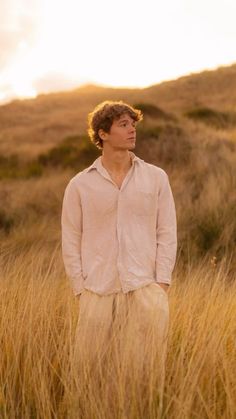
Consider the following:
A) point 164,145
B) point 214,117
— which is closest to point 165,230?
point 164,145

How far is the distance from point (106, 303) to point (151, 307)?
0.25m

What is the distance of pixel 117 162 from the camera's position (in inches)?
165

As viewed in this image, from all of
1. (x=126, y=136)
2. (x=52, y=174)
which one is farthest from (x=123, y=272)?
(x=52, y=174)

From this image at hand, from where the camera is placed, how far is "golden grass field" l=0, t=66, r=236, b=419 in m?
3.88

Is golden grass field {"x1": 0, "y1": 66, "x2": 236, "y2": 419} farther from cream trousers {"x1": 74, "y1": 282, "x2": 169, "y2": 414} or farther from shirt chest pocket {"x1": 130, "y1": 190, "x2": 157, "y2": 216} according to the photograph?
shirt chest pocket {"x1": 130, "y1": 190, "x2": 157, "y2": 216}

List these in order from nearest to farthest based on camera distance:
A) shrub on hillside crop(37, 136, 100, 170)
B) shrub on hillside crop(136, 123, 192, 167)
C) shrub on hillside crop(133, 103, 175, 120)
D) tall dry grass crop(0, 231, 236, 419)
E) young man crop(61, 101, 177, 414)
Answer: tall dry grass crop(0, 231, 236, 419) < young man crop(61, 101, 177, 414) < shrub on hillside crop(136, 123, 192, 167) < shrub on hillside crop(37, 136, 100, 170) < shrub on hillside crop(133, 103, 175, 120)

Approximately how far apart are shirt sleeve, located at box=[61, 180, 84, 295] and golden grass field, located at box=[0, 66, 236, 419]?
11.9 inches

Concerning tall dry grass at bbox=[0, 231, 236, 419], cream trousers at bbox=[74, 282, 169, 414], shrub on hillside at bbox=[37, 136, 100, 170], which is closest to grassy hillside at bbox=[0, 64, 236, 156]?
shrub on hillside at bbox=[37, 136, 100, 170]

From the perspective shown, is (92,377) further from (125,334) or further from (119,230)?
(119,230)

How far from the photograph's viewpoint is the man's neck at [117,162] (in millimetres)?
4203

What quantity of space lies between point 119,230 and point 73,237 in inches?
11.8

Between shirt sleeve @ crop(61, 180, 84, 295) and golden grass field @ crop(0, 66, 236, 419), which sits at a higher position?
shirt sleeve @ crop(61, 180, 84, 295)

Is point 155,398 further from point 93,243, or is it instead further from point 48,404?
point 93,243

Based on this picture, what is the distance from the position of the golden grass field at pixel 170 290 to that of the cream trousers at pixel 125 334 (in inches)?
3.4
